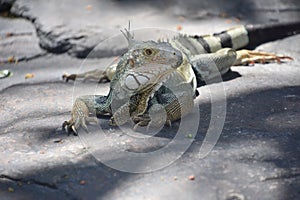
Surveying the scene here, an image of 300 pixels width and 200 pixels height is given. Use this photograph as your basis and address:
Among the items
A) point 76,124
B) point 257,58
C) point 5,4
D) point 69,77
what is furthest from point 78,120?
point 5,4

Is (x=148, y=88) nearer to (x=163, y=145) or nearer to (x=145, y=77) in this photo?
(x=145, y=77)

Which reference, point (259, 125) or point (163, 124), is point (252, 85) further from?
point (163, 124)

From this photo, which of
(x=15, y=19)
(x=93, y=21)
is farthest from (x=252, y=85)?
(x=15, y=19)

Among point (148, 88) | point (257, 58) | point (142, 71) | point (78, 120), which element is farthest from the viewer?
point (257, 58)

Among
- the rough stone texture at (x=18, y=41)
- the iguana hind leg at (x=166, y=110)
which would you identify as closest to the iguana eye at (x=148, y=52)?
the iguana hind leg at (x=166, y=110)

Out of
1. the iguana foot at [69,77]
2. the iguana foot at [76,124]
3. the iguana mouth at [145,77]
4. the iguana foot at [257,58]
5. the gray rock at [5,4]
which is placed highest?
the iguana mouth at [145,77]

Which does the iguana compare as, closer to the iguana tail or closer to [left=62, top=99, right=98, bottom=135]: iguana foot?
[left=62, top=99, right=98, bottom=135]: iguana foot

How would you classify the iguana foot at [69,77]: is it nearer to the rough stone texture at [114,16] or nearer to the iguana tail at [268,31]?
the rough stone texture at [114,16]
